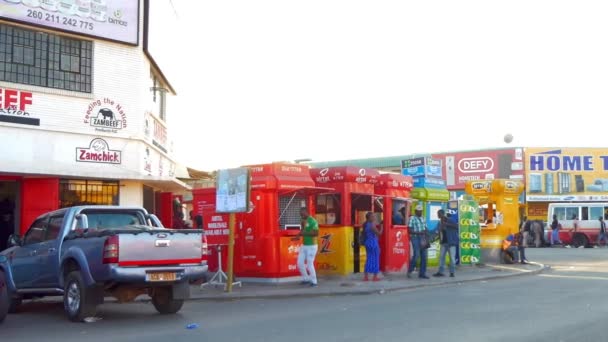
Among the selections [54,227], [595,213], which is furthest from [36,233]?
[595,213]

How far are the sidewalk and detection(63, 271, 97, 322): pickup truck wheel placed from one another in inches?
139

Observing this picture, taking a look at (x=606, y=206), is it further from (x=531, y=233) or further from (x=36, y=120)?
(x=36, y=120)

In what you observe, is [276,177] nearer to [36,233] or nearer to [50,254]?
[36,233]

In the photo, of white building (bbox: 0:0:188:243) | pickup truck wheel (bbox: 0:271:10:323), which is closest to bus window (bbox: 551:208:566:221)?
white building (bbox: 0:0:188:243)

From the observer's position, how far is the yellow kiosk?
79.8ft

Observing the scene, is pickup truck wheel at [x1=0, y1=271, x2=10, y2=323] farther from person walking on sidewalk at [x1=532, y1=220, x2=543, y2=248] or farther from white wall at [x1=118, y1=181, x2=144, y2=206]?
person walking on sidewalk at [x1=532, y1=220, x2=543, y2=248]

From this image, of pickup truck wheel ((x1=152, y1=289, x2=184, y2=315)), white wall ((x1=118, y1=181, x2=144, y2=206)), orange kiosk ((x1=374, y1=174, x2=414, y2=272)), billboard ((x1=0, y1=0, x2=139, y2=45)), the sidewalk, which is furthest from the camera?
white wall ((x1=118, y1=181, x2=144, y2=206))

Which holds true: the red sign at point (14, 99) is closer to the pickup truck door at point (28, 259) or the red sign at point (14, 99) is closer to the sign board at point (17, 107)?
the sign board at point (17, 107)

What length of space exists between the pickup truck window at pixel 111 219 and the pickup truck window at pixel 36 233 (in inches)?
38.5

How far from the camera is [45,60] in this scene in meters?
18.6

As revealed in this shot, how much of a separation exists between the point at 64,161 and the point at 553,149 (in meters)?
40.2

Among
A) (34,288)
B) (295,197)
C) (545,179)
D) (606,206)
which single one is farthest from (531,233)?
(34,288)

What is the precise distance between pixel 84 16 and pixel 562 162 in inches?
1584

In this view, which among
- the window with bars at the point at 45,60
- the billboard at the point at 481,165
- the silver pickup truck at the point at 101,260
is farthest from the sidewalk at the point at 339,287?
the billboard at the point at 481,165
